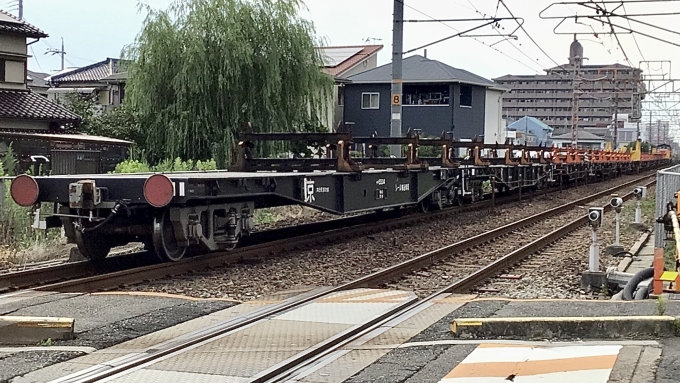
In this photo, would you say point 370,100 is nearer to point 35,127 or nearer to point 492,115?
point 492,115

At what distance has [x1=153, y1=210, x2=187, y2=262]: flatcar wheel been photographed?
10.4m

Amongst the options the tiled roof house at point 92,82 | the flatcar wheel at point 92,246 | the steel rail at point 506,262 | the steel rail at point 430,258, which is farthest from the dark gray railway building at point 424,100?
the flatcar wheel at point 92,246

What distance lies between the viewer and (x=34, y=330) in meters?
6.50

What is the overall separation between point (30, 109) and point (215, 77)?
7450 mm

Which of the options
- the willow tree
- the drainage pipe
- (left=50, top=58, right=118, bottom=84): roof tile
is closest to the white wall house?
(left=50, top=58, right=118, bottom=84): roof tile

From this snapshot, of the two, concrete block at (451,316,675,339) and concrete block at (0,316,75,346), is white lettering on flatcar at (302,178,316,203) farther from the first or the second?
concrete block at (0,316,75,346)

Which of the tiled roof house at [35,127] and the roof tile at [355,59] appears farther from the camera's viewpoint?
the roof tile at [355,59]

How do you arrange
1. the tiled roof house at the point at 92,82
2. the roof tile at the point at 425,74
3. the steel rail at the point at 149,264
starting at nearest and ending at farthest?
the steel rail at the point at 149,264 < the tiled roof house at the point at 92,82 < the roof tile at the point at 425,74

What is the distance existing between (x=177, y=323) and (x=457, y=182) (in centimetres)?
1444

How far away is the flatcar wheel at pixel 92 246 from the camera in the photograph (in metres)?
10.7

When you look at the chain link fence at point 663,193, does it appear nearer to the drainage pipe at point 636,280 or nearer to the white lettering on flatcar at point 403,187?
the drainage pipe at point 636,280

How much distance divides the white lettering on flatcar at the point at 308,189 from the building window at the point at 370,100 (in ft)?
125

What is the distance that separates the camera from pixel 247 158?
15344 millimetres

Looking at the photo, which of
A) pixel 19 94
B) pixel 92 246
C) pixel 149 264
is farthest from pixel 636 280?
pixel 19 94
